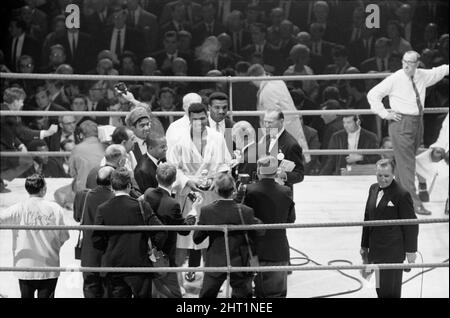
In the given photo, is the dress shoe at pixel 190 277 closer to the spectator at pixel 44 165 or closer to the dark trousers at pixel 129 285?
the dark trousers at pixel 129 285

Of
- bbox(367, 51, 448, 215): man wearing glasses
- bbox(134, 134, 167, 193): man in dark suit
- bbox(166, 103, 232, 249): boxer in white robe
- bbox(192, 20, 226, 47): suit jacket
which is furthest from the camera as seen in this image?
bbox(192, 20, 226, 47): suit jacket

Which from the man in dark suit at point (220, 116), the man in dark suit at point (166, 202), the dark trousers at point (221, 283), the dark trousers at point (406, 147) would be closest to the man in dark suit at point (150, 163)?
the man in dark suit at point (166, 202)

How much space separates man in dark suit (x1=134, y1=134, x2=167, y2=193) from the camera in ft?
23.7

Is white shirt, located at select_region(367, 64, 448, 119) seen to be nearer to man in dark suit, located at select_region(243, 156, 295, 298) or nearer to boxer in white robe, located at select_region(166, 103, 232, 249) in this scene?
boxer in white robe, located at select_region(166, 103, 232, 249)

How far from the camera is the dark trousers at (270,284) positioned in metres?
7.03

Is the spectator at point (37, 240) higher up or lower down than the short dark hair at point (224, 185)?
lower down

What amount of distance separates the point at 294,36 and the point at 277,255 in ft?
13.2

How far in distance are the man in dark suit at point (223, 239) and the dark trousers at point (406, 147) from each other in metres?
1.99

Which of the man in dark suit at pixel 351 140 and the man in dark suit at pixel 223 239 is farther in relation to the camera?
the man in dark suit at pixel 351 140

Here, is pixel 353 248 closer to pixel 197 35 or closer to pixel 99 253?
pixel 99 253

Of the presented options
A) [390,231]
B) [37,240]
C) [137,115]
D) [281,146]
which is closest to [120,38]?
[137,115]

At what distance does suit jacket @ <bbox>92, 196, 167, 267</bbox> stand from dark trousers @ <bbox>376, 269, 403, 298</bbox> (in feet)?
5.00

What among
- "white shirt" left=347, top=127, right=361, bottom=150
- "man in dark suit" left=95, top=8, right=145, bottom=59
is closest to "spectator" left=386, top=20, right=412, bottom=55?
"white shirt" left=347, top=127, right=361, bottom=150

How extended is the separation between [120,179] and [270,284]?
1.25 meters
